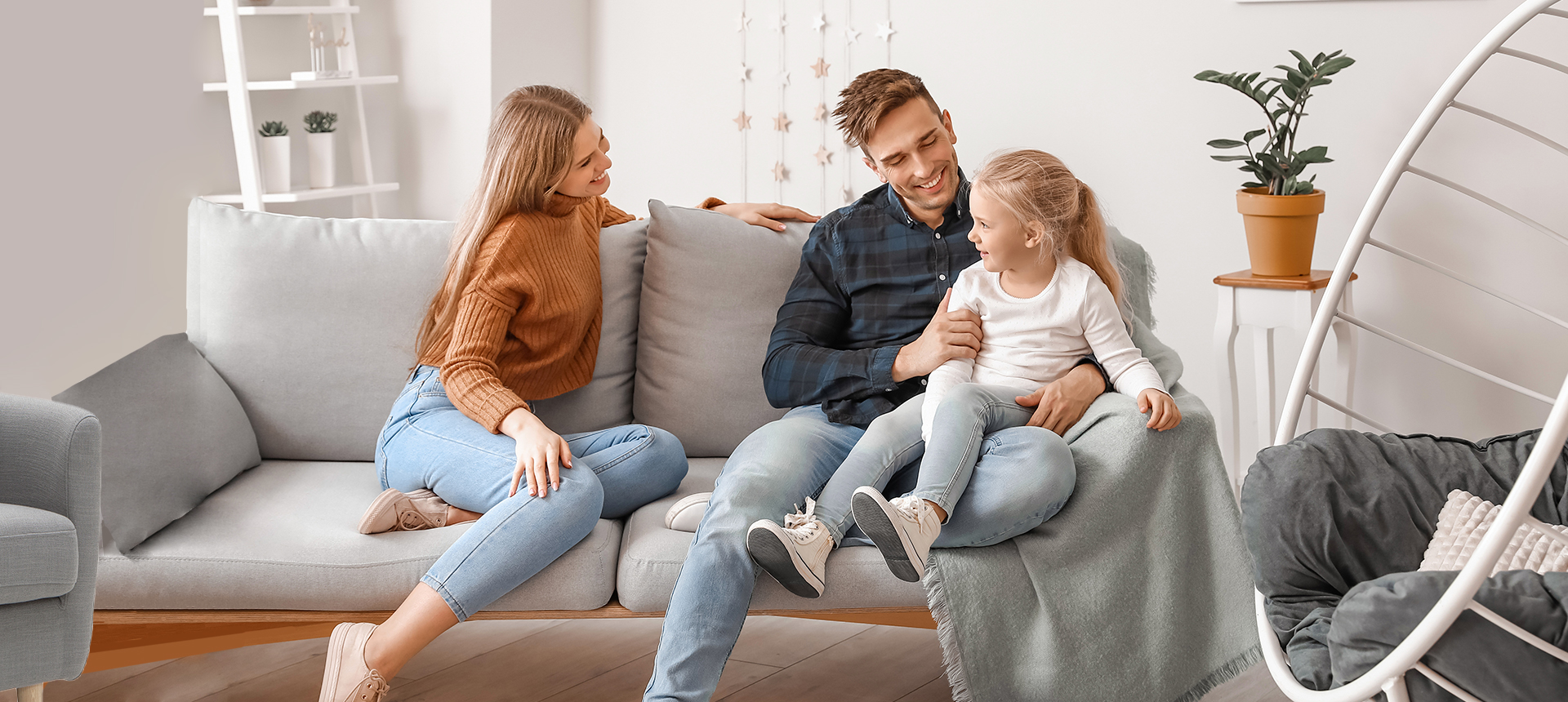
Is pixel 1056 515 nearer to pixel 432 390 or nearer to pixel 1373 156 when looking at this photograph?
pixel 432 390

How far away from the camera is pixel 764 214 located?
2.11m

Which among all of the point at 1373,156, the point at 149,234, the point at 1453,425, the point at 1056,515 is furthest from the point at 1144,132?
the point at 149,234

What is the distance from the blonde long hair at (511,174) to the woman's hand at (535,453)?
0.25m

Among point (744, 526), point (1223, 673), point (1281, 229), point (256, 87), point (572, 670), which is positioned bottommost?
point (572, 670)

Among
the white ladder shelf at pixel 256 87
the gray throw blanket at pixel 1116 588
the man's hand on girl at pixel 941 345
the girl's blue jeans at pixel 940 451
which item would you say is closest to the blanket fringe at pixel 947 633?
the gray throw blanket at pixel 1116 588

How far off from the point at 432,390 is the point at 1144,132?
1.74 meters

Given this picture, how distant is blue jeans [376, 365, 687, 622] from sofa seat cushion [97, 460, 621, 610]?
0.15 feet

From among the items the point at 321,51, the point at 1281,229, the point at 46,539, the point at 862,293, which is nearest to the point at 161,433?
the point at 46,539

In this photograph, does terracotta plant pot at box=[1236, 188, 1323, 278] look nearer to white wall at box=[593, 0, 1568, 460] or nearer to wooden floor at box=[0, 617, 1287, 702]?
white wall at box=[593, 0, 1568, 460]

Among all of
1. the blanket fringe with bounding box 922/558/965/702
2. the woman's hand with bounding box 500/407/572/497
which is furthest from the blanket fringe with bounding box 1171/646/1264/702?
the woman's hand with bounding box 500/407/572/497

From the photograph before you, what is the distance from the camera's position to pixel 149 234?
2.77 m

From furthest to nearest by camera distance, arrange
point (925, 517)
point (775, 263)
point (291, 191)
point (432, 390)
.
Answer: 1. point (291, 191)
2. point (775, 263)
3. point (432, 390)
4. point (925, 517)

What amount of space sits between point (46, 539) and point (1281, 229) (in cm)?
214

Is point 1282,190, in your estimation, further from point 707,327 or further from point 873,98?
point 707,327
